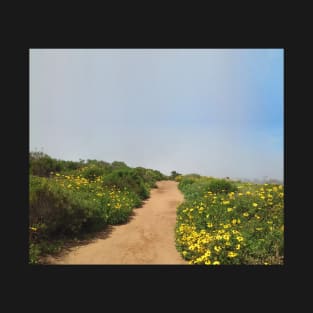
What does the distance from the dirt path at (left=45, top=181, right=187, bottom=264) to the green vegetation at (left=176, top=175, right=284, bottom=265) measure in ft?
1.16

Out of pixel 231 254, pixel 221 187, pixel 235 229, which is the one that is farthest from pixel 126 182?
pixel 231 254

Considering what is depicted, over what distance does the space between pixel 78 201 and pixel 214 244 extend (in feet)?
11.9

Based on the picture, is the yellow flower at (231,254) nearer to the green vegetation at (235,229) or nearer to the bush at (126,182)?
the green vegetation at (235,229)

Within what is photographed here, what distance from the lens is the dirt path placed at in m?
6.34

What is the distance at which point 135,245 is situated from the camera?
7.27 metres

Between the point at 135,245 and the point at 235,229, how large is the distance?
8.23 feet

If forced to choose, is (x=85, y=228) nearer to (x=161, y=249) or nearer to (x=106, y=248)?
(x=106, y=248)

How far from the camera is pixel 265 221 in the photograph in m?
7.93

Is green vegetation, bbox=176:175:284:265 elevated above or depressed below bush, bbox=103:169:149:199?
below

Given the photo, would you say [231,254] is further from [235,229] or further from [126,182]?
[126,182]

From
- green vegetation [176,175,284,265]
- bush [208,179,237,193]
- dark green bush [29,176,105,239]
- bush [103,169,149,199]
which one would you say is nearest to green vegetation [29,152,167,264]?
dark green bush [29,176,105,239]

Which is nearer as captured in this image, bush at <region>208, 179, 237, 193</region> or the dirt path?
the dirt path

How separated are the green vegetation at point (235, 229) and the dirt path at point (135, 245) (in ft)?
1.16

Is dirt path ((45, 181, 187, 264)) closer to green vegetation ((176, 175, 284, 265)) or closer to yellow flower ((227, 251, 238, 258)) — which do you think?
green vegetation ((176, 175, 284, 265))
